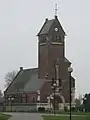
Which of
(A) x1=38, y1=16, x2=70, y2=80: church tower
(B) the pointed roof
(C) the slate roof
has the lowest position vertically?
(C) the slate roof

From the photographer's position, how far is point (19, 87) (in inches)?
4496

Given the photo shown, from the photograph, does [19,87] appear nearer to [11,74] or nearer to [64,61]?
[64,61]

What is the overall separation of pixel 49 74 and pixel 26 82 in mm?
10186

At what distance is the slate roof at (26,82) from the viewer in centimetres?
10594

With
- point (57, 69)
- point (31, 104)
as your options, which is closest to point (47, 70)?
point (57, 69)

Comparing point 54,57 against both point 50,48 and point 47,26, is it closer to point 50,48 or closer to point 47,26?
point 50,48

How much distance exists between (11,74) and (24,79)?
77.7 ft

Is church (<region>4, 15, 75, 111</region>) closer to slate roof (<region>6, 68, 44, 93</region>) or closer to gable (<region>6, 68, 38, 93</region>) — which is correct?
slate roof (<region>6, 68, 44, 93</region>)

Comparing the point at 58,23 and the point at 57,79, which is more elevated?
the point at 58,23

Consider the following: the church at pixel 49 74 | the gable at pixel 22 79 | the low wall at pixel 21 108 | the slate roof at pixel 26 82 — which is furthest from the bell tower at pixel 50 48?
the low wall at pixel 21 108

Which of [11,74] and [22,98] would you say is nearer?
[22,98]

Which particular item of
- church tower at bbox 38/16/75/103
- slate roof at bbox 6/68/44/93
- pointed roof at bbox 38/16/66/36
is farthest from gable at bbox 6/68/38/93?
pointed roof at bbox 38/16/66/36

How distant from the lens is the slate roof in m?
106

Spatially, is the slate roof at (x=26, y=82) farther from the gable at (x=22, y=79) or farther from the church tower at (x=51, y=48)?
the church tower at (x=51, y=48)
